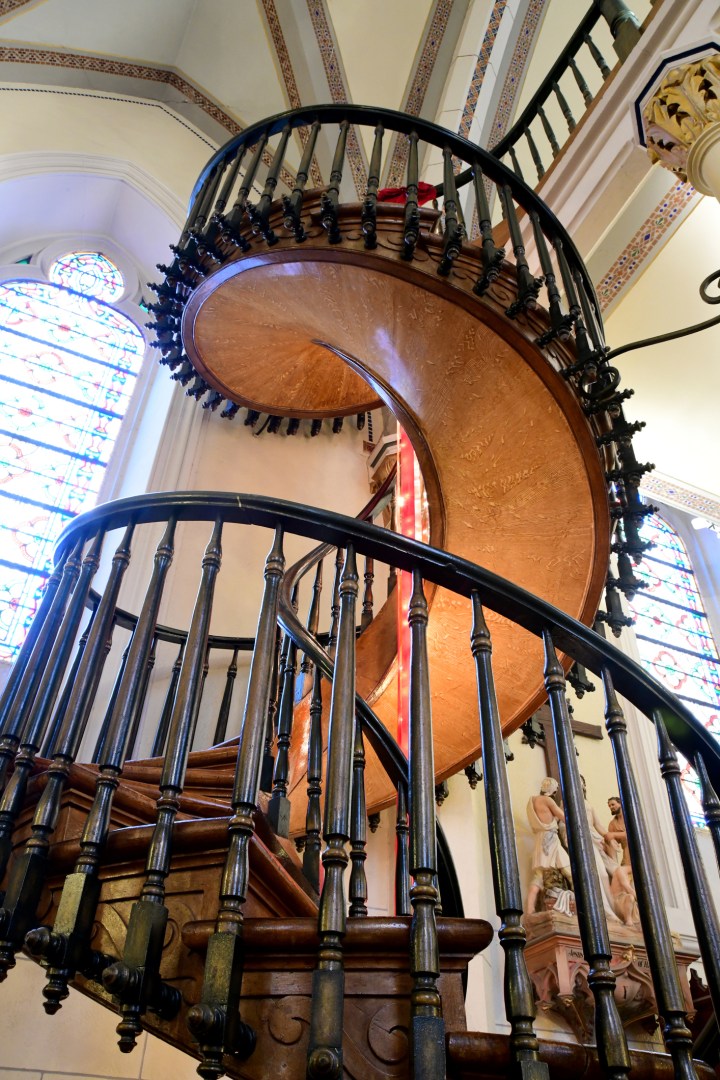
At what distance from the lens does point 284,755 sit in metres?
2.41

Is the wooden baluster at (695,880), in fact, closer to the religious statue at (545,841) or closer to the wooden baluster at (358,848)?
the wooden baluster at (358,848)

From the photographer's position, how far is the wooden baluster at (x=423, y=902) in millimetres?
1109

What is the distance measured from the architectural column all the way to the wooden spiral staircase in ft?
1.74

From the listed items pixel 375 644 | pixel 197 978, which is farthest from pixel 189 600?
pixel 197 978

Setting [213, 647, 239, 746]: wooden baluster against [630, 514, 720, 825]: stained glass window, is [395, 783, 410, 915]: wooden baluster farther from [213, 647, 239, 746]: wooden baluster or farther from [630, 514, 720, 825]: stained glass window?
[630, 514, 720, 825]: stained glass window

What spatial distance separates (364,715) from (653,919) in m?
1.01

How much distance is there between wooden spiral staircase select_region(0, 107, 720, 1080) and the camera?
1.22m

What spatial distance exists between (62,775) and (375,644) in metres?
2.18

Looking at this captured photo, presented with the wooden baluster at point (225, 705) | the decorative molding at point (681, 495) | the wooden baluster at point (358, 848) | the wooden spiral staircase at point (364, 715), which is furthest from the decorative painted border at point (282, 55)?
the wooden baluster at point (358, 848)

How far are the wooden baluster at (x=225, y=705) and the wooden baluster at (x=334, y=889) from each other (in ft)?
7.47

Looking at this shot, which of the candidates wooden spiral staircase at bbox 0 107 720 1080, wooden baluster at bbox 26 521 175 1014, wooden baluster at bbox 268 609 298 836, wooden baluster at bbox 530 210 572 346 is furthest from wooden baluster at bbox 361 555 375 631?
wooden baluster at bbox 26 521 175 1014

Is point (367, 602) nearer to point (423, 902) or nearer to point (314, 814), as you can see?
point (314, 814)

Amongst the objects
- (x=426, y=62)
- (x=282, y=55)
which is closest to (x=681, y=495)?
(x=426, y=62)

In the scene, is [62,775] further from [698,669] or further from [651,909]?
[698,669]
